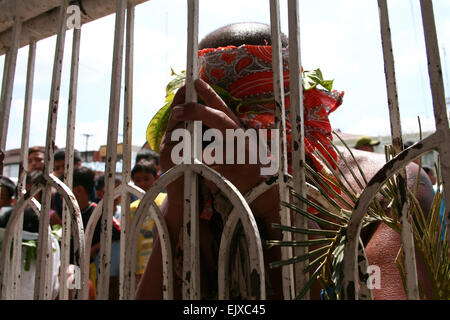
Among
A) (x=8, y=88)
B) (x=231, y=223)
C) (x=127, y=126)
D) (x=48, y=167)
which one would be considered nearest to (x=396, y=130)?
(x=231, y=223)

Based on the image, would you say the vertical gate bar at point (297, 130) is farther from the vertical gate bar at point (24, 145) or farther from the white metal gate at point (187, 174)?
the vertical gate bar at point (24, 145)

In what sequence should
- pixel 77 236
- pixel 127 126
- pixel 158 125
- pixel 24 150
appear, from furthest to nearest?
pixel 24 150 → pixel 158 125 → pixel 127 126 → pixel 77 236

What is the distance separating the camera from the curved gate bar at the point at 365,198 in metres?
0.61

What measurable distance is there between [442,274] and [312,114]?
0.66 m

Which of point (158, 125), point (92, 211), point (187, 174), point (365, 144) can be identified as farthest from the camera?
point (365, 144)

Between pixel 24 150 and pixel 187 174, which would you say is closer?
pixel 187 174

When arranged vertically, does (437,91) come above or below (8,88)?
below

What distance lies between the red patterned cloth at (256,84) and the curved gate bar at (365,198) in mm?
439

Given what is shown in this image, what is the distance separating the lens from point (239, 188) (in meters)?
1.00

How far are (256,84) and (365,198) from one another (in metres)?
0.61

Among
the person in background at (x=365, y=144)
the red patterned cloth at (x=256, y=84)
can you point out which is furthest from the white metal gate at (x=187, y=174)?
the person in background at (x=365, y=144)

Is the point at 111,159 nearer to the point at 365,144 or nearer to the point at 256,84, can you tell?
the point at 256,84

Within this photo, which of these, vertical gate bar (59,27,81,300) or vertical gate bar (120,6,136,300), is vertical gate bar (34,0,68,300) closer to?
vertical gate bar (59,27,81,300)

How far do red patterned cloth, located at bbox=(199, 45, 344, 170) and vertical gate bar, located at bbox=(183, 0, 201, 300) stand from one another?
0.25 metres
